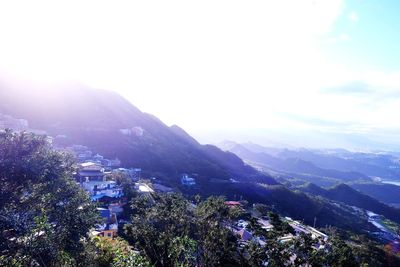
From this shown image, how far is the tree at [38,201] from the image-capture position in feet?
24.5

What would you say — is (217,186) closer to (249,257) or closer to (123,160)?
(123,160)

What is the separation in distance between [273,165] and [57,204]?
159 m

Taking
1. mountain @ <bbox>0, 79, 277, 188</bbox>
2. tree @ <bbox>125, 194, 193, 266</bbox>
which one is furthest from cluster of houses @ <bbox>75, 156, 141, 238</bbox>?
mountain @ <bbox>0, 79, 277, 188</bbox>

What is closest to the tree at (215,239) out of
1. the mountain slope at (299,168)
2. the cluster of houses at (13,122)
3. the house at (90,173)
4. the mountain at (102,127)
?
the house at (90,173)

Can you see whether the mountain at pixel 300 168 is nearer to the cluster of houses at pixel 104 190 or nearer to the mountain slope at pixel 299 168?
the mountain slope at pixel 299 168

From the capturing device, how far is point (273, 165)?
162 m

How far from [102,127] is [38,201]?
54220 mm


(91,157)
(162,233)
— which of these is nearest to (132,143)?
(91,157)

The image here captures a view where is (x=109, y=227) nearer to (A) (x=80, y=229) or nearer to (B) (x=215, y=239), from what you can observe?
(B) (x=215, y=239)

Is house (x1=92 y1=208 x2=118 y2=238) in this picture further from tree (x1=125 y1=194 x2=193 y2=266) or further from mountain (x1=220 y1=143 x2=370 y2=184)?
mountain (x1=220 y1=143 x2=370 y2=184)

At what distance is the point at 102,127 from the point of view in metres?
60.9

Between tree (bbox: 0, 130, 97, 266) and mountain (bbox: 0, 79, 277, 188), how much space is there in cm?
3949

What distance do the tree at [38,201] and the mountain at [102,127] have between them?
39495mm

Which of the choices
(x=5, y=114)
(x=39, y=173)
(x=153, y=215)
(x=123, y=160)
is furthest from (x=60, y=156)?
(x=5, y=114)
